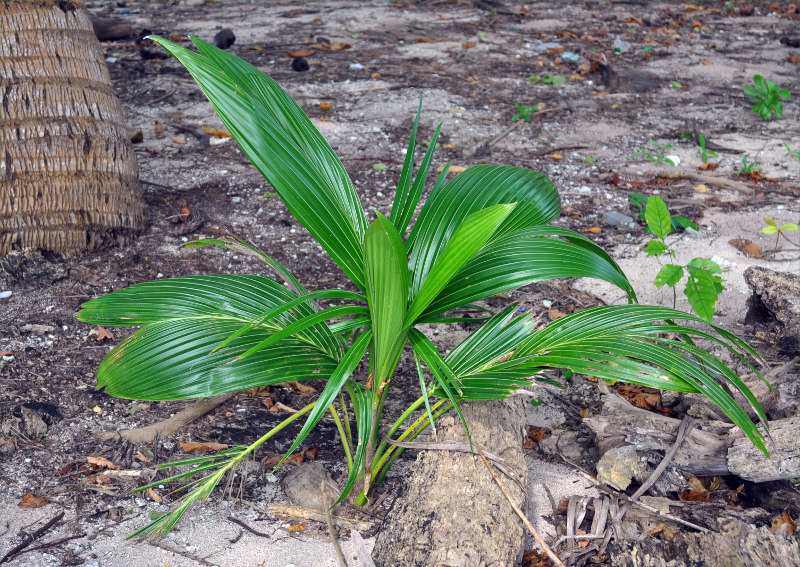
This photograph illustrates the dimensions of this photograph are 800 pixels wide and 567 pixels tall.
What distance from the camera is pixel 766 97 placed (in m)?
4.83

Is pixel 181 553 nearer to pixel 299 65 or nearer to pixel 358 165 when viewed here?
pixel 358 165

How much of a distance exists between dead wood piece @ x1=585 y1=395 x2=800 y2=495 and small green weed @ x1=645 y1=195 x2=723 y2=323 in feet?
1.57

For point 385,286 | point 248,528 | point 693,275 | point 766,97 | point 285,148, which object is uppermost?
point 285,148

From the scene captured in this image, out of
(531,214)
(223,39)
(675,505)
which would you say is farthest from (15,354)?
(223,39)

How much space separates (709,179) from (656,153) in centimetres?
43

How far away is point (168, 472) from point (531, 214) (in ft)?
4.52

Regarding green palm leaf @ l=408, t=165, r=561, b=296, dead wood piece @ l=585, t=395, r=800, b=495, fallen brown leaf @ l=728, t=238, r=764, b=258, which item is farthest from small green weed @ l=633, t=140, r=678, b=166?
green palm leaf @ l=408, t=165, r=561, b=296

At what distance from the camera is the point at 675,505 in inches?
73.9

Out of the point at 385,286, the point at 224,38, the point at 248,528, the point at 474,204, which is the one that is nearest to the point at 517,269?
the point at 474,204

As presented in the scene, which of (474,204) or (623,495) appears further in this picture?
(623,495)

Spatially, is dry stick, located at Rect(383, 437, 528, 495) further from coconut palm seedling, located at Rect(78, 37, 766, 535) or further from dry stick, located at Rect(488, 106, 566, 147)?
dry stick, located at Rect(488, 106, 566, 147)

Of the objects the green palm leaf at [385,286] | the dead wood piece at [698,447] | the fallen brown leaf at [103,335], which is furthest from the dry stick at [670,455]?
the fallen brown leaf at [103,335]

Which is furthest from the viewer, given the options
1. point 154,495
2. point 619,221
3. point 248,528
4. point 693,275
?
point 619,221

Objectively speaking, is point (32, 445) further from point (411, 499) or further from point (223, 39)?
point (223, 39)
